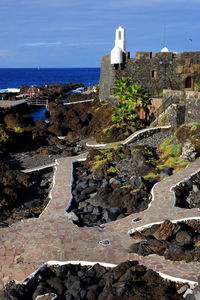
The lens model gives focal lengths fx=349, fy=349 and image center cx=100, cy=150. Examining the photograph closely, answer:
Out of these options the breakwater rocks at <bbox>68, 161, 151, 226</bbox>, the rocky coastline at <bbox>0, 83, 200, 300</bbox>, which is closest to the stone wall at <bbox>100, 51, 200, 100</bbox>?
the rocky coastline at <bbox>0, 83, 200, 300</bbox>

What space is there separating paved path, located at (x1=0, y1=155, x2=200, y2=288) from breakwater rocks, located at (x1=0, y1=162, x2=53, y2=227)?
212 centimetres

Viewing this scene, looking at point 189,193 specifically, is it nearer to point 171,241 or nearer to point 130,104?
point 171,241

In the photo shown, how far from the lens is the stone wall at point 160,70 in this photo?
106 ft

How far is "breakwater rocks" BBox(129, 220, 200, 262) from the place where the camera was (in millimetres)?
9797

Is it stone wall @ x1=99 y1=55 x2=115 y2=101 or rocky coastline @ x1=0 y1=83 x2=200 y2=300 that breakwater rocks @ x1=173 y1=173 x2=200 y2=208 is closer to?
rocky coastline @ x1=0 y1=83 x2=200 y2=300

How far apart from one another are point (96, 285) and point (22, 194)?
9.96 meters

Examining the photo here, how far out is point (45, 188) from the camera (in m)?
19.1

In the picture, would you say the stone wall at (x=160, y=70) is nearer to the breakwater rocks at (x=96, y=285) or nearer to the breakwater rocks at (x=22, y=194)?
A: the breakwater rocks at (x=22, y=194)

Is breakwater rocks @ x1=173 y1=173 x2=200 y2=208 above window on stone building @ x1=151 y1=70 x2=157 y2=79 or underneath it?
underneath

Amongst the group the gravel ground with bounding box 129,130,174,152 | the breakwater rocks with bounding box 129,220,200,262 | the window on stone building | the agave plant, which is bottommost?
the breakwater rocks with bounding box 129,220,200,262

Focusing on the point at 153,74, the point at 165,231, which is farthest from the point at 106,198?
the point at 153,74

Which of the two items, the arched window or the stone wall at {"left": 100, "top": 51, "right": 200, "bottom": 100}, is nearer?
the stone wall at {"left": 100, "top": 51, "right": 200, "bottom": 100}

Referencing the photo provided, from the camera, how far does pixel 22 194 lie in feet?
59.7

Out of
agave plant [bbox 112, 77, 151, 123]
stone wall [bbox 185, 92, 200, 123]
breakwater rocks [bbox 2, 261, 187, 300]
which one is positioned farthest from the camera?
agave plant [bbox 112, 77, 151, 123]
